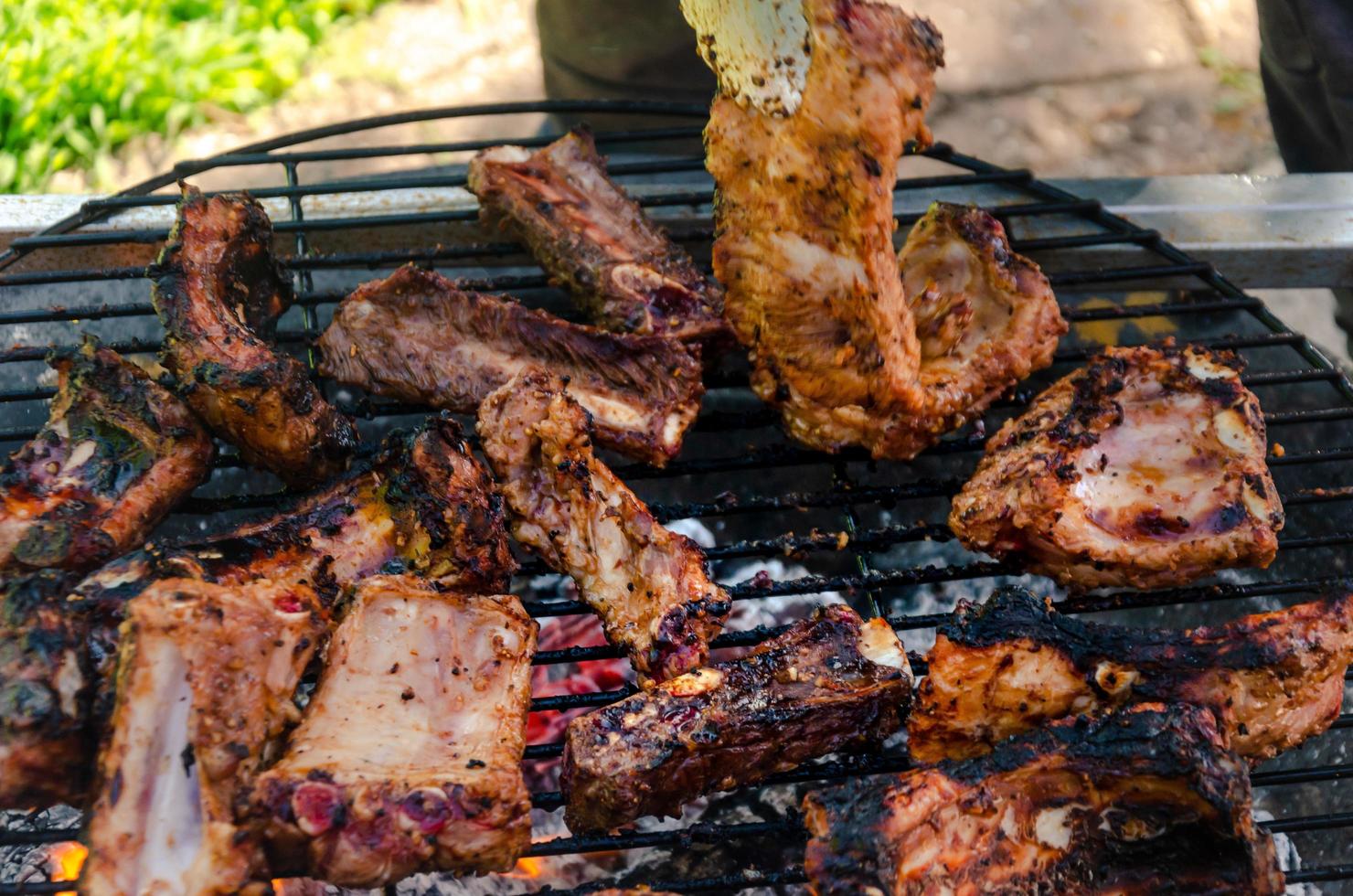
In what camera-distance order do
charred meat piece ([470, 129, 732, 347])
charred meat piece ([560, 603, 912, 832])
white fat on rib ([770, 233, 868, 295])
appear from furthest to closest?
charred meat piece ([470, 129, 732, 347]) < white fat on rib ([770, 233, 868, 295]) < charred meat piece ([560, 603, 912, 832])

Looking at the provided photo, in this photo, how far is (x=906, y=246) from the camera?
2688 mm

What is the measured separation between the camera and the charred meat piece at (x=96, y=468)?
214 centimetres

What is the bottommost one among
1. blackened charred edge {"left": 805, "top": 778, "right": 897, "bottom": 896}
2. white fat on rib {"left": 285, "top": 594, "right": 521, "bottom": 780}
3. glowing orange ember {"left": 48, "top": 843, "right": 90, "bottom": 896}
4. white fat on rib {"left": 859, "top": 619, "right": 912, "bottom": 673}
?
glowing orange ember {"left": 48, "top": 843, "right": 90, "bottom": 896}

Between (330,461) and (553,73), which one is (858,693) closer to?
Result: (330,461)

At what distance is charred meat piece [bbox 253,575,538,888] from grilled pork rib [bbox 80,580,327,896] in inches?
2.9

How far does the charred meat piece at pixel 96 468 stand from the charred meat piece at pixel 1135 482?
1736mm

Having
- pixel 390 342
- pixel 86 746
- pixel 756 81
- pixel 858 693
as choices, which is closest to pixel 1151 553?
pixel 858 693

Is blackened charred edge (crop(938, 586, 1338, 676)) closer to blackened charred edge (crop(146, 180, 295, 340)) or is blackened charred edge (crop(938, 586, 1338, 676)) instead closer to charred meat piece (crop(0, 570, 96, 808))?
charred meat piece (crop(0, 570, 96, 808))

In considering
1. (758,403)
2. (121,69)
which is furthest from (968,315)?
(121,69)

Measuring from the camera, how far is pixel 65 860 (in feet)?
7.71

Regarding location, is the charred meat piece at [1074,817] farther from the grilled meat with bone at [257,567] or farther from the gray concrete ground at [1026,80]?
the gray concrete ground at [1026,80]

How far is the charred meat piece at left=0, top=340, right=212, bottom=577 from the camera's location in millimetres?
2145

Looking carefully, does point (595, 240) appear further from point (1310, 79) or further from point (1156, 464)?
point (1310, 79)

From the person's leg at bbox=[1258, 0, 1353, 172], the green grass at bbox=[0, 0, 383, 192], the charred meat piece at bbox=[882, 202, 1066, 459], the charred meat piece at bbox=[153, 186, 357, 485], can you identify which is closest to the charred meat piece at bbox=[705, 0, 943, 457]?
the charred meat piece at bbox=[882, 202, 1066, 459]
